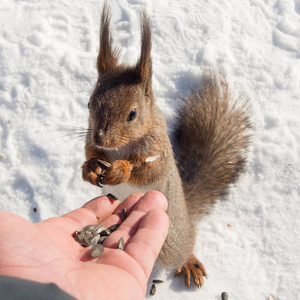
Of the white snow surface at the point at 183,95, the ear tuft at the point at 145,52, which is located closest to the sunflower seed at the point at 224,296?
the white snow surface at the point at 183,95

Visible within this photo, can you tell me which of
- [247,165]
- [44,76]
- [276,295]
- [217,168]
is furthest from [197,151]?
Result: [44,76]

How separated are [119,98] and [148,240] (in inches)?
25.8

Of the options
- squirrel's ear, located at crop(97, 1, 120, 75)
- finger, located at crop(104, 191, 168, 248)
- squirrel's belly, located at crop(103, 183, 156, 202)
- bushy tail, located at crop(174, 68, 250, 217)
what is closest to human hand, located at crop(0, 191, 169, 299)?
finger, located at crop(104, 191, 168, 248)

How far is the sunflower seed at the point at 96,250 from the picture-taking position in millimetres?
1301

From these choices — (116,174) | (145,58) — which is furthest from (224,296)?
(145,58)

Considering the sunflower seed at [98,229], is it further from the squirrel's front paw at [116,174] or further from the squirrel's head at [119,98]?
the squirrel's head at [119,98]

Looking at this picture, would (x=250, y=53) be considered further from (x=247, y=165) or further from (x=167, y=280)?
(x=167, y=280)

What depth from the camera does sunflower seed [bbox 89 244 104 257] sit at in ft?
4.27

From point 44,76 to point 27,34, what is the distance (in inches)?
18.3

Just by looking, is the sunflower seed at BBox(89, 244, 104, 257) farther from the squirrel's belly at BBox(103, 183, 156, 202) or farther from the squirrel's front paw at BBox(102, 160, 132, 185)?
the squirrel's belly at BBox(103, 183, 156, 202)

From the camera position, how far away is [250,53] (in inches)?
103

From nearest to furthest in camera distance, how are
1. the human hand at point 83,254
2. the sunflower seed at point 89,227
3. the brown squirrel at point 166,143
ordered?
the human hand at point 83,254, the brown squirrel at point 166,143, the sunflower seed at point 89,227

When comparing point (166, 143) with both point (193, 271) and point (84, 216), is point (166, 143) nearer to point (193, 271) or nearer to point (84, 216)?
point (84, 216)

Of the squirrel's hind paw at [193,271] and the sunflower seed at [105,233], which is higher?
the sunflower seed at [105,233]
